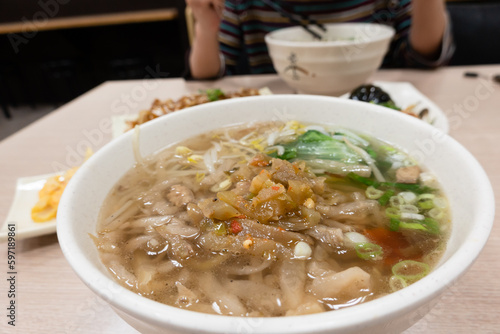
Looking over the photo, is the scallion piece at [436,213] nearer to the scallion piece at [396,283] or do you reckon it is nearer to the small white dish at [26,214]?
the scallion piece at [396,283]

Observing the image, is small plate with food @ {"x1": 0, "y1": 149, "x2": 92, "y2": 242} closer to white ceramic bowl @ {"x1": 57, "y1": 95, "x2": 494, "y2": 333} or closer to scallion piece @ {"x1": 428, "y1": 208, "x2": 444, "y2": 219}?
white ceramic bowl @ {"x1": 57, "y1": 95, "x2": 494, "y2": 333}

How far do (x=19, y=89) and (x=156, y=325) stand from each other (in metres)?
8.19

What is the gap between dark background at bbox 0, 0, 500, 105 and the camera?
6.12 meters

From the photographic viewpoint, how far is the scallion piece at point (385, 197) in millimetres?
994

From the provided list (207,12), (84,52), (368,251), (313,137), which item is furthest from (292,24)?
(84,52)

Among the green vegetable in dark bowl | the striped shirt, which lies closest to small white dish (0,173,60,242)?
the green vegetable in dark bowl

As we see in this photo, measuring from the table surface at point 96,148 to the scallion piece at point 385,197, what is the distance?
29 cm

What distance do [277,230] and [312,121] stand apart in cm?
60

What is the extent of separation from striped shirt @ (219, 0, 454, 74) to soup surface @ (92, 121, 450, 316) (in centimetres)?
210

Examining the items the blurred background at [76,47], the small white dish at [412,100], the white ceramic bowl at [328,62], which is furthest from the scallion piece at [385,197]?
the blurred background at [76,47]

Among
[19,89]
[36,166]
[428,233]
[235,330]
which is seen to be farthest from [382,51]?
[19,89]

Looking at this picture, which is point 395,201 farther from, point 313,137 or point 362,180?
point 313,137

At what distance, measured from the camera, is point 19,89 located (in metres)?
7.09

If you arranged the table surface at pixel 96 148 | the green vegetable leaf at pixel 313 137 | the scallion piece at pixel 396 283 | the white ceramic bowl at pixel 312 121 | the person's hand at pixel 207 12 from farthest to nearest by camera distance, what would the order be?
the person's hand at pixel 207 12, the green vegetable leaf at pixel 313 137, the table surface at pixel 96 148, the scallion piece at pixel 396 283, the white ceramic bowl at pixel 312 121
